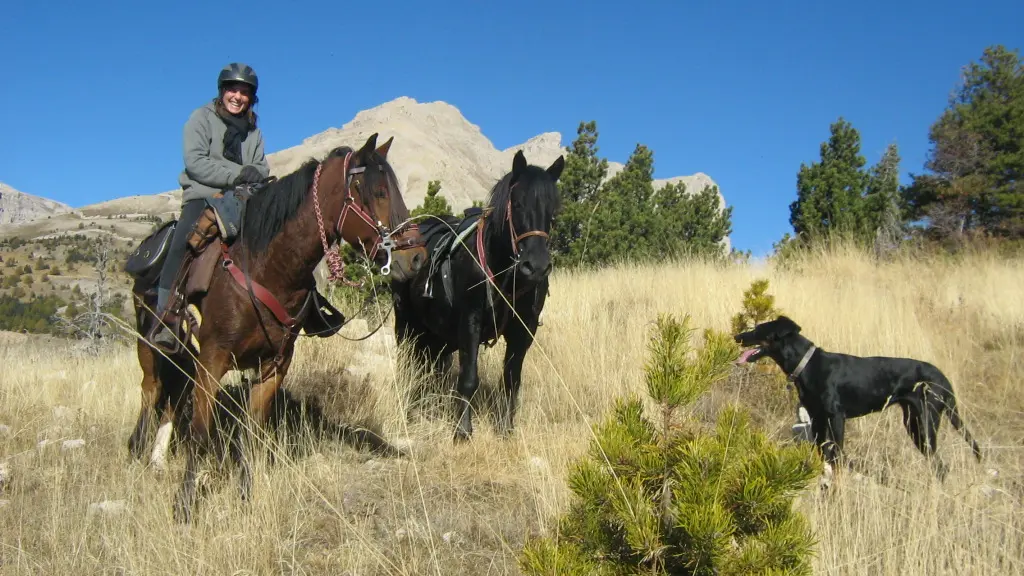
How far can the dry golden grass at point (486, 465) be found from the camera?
3.05 metres

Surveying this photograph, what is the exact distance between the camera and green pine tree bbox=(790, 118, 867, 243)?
52.2 ft

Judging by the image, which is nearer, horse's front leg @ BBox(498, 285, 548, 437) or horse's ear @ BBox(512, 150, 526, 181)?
horse's ear @ BBox(512, 150, 526, 181)

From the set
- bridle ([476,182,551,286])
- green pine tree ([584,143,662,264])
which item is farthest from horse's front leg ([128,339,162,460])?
green pine tree ([584,143,662,264])

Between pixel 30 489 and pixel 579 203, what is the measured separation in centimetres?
1367

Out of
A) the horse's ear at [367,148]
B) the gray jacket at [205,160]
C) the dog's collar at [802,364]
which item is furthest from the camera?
the dog's collar at [802,364]

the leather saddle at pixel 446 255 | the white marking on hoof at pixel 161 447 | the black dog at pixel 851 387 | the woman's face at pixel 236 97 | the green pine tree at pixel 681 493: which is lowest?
the white marking on hoof at pixel 161 447

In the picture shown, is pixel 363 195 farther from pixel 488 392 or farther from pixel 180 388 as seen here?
pixel 488 392

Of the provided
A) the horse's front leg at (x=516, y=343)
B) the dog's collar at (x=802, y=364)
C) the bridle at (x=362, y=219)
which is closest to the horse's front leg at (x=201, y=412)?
the bridle at (x=362, y=219)

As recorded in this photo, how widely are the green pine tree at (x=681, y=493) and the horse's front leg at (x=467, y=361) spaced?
3235 mm

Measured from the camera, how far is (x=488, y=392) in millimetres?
7035

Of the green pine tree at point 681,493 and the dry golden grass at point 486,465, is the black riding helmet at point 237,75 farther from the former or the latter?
the green pine tree at point 681,493

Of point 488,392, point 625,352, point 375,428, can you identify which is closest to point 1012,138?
point 625,352

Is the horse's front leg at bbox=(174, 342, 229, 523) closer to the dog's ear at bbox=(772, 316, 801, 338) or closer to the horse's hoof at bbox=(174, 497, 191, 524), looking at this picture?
the horse's hoof at bbox=(174, 497, 191, 524)

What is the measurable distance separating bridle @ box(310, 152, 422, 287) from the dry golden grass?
102 cm
